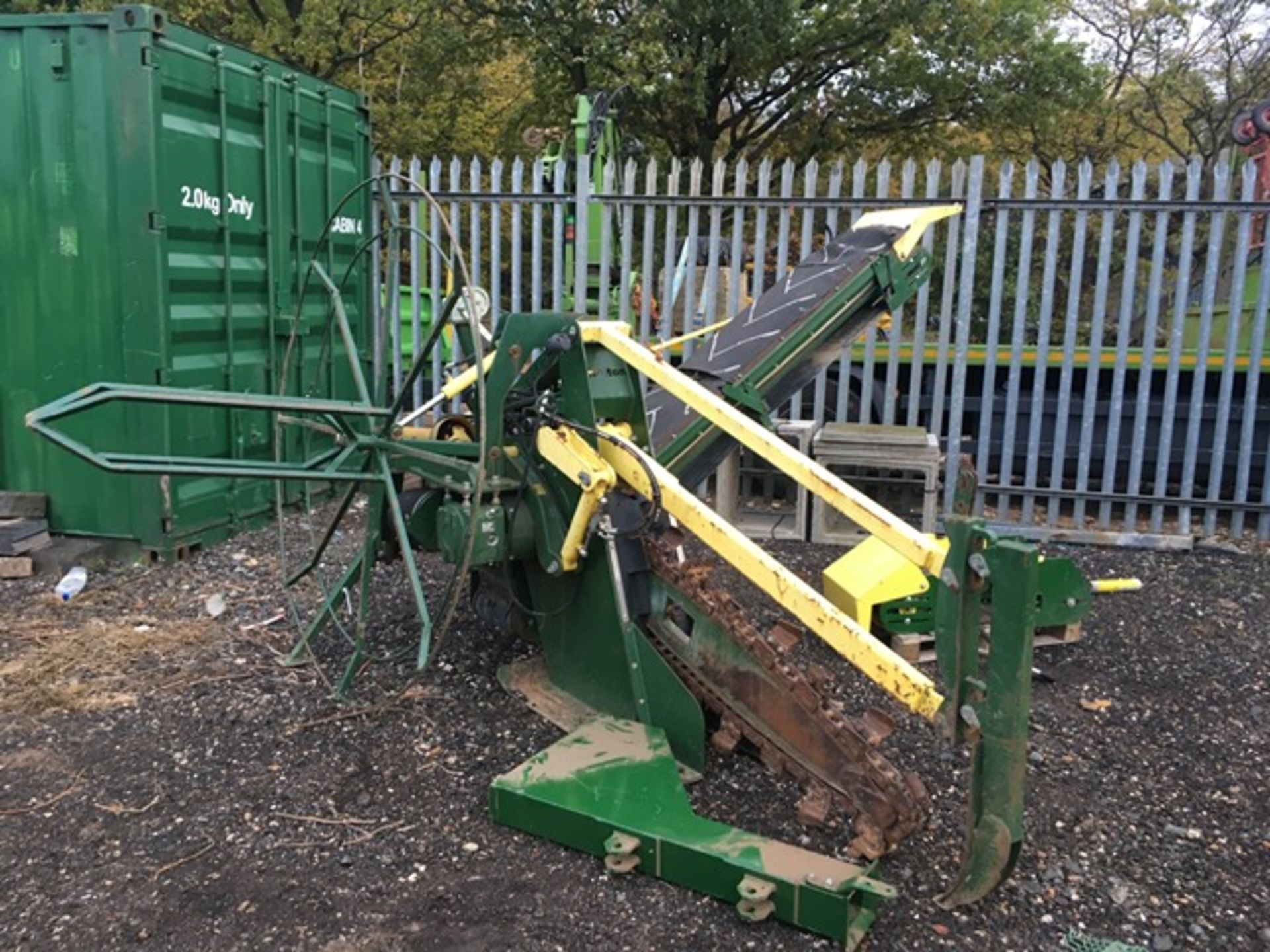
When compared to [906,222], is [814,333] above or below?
below

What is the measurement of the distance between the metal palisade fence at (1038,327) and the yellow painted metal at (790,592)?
2850 millimetres

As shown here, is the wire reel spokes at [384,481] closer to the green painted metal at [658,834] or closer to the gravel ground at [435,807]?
the gravel ground at [435,807]

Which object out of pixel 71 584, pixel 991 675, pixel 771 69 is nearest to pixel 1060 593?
pixel 991 675

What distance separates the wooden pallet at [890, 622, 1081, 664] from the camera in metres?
4.45

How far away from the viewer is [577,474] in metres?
3.33

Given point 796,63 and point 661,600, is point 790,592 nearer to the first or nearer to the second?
point 661,600

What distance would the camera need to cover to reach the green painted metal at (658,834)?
261cm

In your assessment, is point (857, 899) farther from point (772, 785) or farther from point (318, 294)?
point (318, 294)

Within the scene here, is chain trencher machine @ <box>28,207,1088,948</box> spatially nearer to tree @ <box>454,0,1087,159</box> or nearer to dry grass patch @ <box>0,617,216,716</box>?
Answer: dry grass patch @ <box>0,617,216,716</box>

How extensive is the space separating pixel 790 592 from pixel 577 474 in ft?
2.50

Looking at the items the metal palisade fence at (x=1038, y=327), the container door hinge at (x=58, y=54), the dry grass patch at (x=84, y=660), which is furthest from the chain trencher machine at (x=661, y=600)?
the container door hinge at (x=58, y=54)

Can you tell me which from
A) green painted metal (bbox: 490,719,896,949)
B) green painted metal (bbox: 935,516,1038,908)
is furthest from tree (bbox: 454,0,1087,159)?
green painted metal (bbox: 935,516,1038,908)

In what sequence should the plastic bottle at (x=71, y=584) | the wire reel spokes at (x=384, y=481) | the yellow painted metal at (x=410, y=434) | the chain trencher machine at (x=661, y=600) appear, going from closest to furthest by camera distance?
the chain trencher machine at (x=661, y=600) < the wire reel spokes at (x=384, y=481) < the yellow painted metal at (x=410, y=434) < the plastic bottle at (x=71, y=584)

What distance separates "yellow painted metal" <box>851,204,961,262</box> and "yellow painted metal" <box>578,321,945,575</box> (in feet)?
5.35
